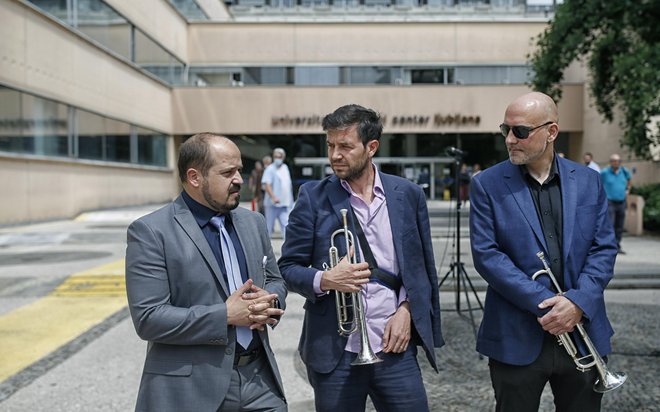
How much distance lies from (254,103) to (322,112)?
3559mm

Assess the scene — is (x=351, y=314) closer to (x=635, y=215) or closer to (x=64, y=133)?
(x=635, y=215)

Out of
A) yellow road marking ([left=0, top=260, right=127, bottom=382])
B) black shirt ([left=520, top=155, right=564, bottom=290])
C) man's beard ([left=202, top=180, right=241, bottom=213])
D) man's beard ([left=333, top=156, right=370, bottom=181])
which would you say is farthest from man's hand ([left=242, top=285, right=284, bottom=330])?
yellow road marking ([left=0, top=260, right=127, bottom=382])

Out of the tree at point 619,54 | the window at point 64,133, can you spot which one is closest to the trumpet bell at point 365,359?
the tree at point 619,54

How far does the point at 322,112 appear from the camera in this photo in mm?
32844

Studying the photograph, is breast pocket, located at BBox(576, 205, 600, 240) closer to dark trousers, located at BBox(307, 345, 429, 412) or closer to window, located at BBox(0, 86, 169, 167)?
dark trousers, located at BBox(307, 345, 429, 412)

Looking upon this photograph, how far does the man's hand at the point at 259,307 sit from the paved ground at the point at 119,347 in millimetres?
2270

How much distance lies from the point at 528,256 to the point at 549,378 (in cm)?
59

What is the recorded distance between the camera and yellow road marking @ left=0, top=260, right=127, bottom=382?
19.6 feet

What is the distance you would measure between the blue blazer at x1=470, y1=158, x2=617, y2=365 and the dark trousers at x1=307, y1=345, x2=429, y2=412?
40cm

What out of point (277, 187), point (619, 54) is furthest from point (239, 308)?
point (619, 54)

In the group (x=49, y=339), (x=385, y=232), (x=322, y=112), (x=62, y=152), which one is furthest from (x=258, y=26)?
(x=385, y=232)

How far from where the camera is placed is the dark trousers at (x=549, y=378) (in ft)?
9.48

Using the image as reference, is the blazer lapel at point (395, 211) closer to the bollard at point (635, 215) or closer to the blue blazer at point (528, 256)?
the blue blazer at point (528, 256)

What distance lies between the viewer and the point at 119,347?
20.4ft
